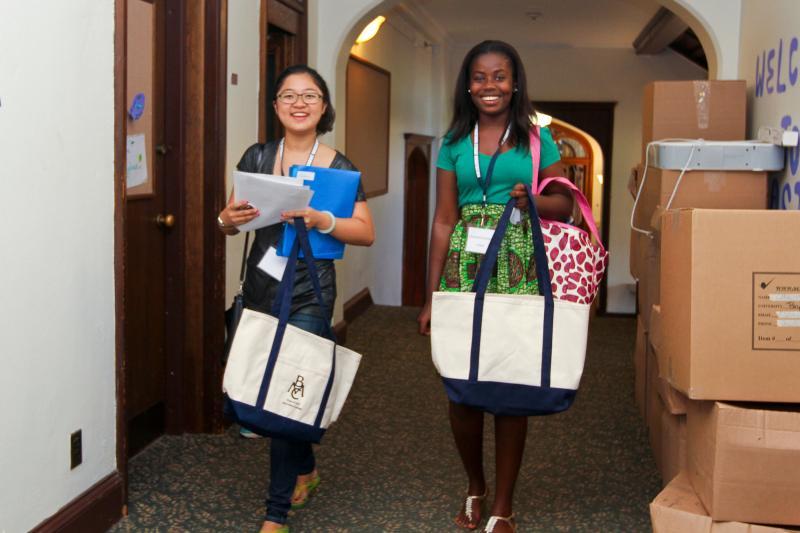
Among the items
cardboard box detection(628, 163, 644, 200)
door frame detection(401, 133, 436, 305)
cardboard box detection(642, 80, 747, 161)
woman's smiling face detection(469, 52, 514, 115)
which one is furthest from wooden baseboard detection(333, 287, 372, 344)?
woman's smiling face detection(469, 52, 514, 115)

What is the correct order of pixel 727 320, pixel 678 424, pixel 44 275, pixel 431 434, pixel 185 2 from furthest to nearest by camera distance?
pixel 431 434
pixel 185 2
pixel 678 424
pixel 44 275
pixel 727 320

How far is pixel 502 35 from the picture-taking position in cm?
1065

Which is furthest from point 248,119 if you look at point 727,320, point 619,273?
point 619,273

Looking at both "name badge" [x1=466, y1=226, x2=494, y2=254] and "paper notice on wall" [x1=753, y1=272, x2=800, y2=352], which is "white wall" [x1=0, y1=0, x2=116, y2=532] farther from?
"paper notice on wall" [x1=753, y1=272, x2=800, y2=352]

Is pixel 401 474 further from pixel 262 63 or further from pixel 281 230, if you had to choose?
pixel 262 63

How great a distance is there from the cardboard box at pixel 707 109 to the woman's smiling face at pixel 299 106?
1.73m

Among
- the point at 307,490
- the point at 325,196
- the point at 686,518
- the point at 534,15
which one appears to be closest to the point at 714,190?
the point at 686,518

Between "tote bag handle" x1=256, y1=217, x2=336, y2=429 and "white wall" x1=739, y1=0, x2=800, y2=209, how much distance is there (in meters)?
1.58

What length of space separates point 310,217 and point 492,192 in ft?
1.65

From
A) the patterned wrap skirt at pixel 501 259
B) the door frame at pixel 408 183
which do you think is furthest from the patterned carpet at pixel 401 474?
the door frame at pixel 408 183

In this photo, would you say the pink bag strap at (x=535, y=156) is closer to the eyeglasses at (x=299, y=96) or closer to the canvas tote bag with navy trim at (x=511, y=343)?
the canvas tote bag with navy trim at (x=511, y=343)

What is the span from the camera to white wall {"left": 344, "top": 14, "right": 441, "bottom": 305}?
7.91 metres

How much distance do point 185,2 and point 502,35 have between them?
732 cm

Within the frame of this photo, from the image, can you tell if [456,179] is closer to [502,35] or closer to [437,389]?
[437,389]
